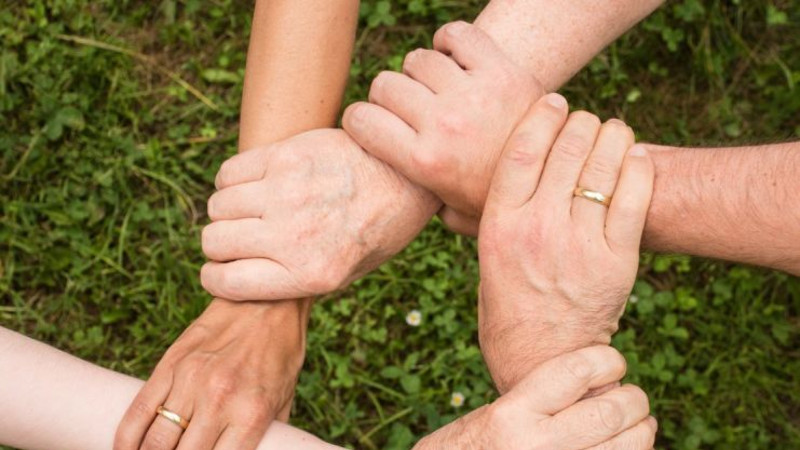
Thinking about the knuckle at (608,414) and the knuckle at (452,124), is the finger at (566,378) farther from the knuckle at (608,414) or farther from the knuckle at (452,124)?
the knuckle at (452,124)

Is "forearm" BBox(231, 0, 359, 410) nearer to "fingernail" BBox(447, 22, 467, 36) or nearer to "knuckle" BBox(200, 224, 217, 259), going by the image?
"knuckle" BBox(200, 224, 217, 259)

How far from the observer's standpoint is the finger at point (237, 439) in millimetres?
1974

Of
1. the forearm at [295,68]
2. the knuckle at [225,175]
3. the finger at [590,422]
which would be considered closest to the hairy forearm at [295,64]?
Answer: the forearm at [295,68]

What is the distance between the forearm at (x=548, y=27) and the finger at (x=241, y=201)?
741 millimetres

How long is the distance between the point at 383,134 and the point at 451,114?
18cm

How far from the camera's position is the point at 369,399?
302cm

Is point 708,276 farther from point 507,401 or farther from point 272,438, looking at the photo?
point 272,438

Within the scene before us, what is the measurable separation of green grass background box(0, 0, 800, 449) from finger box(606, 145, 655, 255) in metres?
1.23

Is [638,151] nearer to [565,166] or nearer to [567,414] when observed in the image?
[565,166]

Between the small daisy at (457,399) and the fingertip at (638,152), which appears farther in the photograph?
the small daisy at (457,399)

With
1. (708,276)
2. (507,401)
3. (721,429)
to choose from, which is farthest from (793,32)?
(507,401)

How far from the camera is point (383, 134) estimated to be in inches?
83.2

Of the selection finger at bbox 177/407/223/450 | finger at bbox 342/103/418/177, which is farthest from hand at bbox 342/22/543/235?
finger at bbox 177/407/223/450

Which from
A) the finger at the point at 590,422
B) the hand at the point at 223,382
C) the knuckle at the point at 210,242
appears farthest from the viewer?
the knuckle at the point at 210,242
